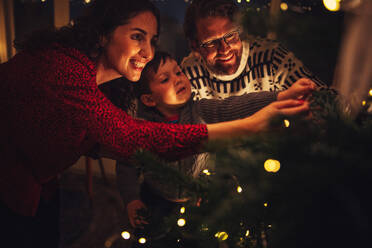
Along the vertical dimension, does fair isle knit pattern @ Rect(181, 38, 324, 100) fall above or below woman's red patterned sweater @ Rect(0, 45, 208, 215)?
above

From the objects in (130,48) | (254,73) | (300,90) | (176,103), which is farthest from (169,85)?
(300,90)

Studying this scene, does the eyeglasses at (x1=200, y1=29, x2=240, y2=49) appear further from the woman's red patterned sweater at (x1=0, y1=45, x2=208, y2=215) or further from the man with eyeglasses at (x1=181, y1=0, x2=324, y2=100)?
the woman's red patterned sweater at (x1=0, y1=45, x2=208, y2=215)

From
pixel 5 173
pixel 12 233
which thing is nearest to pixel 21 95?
pixel 5 173

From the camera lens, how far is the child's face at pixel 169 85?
971 millimetres

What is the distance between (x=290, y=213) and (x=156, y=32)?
0.80 metres

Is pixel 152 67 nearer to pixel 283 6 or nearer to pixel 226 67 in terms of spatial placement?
pixel 226 67

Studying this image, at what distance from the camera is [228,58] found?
0.91m

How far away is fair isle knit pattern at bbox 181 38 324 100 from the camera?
2.83ft

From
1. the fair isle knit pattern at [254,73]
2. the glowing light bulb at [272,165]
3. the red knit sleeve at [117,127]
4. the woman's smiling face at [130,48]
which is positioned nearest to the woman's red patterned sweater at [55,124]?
the red knit sleeve at [117,127]

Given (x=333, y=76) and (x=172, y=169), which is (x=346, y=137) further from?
(x=333, y=76)

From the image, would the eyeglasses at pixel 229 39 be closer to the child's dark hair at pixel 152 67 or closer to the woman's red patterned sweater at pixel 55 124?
the child's dark hair at pixel 152 67

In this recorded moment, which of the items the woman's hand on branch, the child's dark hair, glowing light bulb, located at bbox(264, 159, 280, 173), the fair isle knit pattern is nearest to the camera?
glowing light bulb, located at bbox(264, 159, 280, 173)

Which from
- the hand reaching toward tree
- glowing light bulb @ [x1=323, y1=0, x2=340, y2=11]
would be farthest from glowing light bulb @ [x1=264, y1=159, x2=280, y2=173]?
the hand reaching toward tree

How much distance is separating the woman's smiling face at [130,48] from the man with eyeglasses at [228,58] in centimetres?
13
